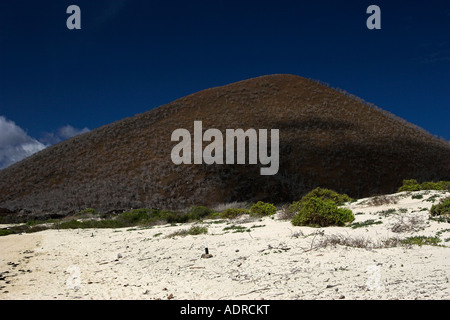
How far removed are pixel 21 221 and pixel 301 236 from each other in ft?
71.7

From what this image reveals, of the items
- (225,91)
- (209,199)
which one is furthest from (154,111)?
(209,199)

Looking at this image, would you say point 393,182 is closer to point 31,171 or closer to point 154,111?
point 154,111

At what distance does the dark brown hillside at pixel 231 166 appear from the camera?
32844 millimetres

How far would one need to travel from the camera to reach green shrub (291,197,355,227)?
9.45 meters

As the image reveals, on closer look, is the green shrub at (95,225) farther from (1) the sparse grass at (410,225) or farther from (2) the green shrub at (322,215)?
(1) the sparse grass at (410,225)

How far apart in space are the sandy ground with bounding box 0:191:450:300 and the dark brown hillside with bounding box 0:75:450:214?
71.8 feet

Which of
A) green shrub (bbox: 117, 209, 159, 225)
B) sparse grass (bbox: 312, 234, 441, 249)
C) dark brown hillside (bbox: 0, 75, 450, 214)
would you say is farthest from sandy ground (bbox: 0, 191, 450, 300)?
dark brown hillside (bbox: 0, 75, 450, 214)

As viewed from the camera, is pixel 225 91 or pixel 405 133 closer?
pixel 405 133

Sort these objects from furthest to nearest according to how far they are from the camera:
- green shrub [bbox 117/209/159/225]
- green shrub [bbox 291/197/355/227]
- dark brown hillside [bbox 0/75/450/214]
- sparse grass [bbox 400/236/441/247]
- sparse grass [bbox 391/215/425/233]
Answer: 1. dark brown hillside [bbox 0/75/450/214]
2. green shrub [bbox 117/209/159/225]
3. green shrub [bbox 291/197/355/227]
4. sparse grass [bbox 391/215/425/233]
5. sparse grass [bbox 400/236/441/247]

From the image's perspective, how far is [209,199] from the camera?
1224 inches

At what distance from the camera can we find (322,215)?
950cm

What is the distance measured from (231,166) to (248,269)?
1162 inches

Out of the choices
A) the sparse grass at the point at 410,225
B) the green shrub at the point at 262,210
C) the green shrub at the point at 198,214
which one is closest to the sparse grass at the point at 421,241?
the sparse grass at the point at 410,225

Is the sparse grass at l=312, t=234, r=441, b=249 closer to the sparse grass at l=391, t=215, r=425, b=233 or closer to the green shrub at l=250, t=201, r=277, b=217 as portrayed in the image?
the sparse grass at l=391, t=215, r=425, b=233
